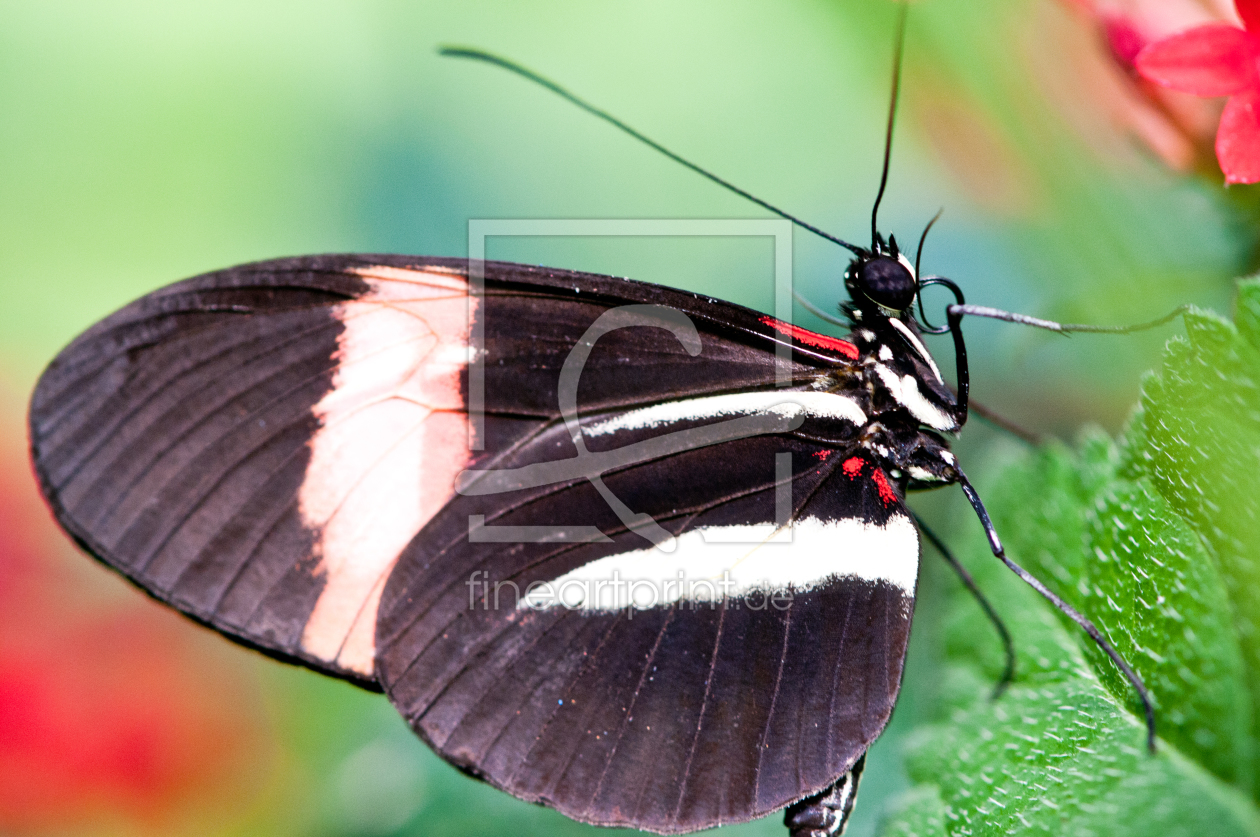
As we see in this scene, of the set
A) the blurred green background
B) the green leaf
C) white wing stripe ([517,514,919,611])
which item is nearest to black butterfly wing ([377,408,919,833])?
white wing stripe ([517,514,919,611])

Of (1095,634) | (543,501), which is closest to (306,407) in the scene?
(543,501)

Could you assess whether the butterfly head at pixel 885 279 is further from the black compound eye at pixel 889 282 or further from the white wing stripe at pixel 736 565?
the white wing stripe at pixel 736 565

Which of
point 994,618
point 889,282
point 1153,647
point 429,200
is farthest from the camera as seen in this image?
point 429,200

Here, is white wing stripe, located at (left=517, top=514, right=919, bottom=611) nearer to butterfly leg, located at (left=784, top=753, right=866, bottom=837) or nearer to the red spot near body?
the red spot near body

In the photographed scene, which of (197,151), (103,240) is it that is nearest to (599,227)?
(197,151)

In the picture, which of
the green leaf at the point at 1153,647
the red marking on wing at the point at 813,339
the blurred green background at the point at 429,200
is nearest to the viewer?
the green leaf at the point at 1153,647

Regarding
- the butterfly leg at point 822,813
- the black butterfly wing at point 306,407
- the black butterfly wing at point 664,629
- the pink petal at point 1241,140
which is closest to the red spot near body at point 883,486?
the black butterfly wing at point 664,629

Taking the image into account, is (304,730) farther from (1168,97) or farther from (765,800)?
(1168,97)

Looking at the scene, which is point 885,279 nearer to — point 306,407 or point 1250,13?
point 1250,13
